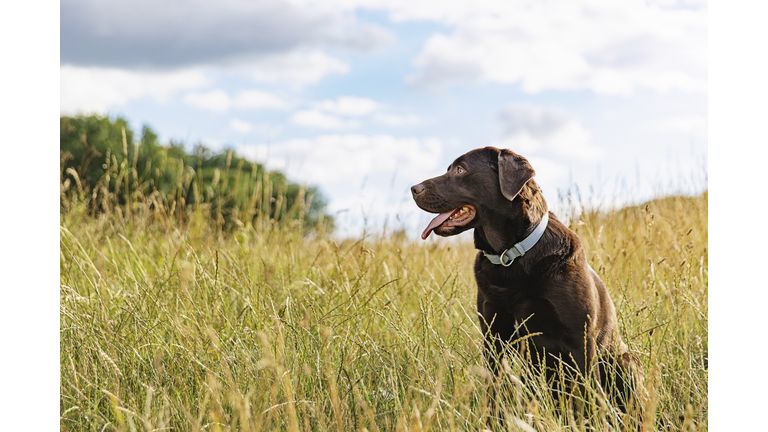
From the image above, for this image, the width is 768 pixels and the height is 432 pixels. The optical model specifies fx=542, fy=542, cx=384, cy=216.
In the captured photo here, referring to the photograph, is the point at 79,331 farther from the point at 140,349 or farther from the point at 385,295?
the point at 385,295

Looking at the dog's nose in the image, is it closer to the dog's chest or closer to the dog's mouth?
the dog's mouth


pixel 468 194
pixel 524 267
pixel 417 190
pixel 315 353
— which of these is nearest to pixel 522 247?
pixel 524 267

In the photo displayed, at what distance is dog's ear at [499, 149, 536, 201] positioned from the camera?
2.63 metres

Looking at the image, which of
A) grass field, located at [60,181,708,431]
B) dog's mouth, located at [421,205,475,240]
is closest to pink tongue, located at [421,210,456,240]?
dog's mouth, located at [421,205,475,240]

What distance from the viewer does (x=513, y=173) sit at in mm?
2668

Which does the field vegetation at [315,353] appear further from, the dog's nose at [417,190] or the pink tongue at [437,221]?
the dog's nose at [417,190]

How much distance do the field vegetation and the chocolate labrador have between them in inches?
7.1

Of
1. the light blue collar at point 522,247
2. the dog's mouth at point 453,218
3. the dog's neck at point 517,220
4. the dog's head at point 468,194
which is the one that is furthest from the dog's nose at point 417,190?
the light blue collar at point 522,247

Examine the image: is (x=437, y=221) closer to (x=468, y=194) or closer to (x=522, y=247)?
(x=468, y=194)

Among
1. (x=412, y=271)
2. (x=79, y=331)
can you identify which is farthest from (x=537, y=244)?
(x=79, y=331)

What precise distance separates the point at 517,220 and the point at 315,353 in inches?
47.4

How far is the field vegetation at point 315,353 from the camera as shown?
2133 mm

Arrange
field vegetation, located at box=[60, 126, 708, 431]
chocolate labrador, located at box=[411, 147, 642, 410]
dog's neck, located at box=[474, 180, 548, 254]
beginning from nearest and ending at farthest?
field vegetation, located at box=[60, 126, 708, 431] < chocolate labrador, located at box=[411, 147, 642, 410] < dog's neck, located at box=[474, 180, 548, 254]

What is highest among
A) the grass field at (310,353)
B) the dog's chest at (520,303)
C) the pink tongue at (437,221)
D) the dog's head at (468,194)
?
the dog's head at (468,194)
